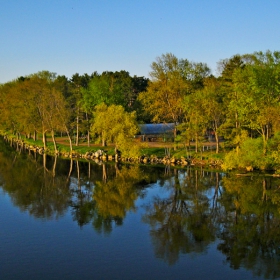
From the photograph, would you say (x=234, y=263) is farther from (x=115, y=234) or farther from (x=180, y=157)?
(x=180, y=157)

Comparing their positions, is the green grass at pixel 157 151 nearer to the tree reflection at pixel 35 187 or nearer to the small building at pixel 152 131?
the tree reflection at pixel 35 187

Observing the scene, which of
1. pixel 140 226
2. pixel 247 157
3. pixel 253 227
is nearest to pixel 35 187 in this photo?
pixel 140 226

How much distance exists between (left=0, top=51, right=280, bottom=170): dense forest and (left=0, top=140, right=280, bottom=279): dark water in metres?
6.30

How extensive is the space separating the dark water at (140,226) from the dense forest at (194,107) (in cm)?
630

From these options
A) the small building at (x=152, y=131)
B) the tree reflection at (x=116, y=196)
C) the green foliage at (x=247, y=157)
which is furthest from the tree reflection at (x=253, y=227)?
the small building at (x=152, y=131)

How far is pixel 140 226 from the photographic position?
31062 mm

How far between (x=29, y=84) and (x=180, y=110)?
127ft

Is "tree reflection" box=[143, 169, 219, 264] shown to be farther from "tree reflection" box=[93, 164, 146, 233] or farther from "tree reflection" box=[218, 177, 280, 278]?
"tree reflection" box=[93, 164, 146, 233]

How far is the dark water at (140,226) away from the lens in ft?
77.7

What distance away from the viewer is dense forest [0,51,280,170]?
51500mm

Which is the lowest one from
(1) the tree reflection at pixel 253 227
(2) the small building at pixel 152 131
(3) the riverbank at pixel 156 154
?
(1) the tree reflection at pixel 253 227

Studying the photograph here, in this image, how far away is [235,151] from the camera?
53.5 meters

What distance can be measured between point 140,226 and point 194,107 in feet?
103

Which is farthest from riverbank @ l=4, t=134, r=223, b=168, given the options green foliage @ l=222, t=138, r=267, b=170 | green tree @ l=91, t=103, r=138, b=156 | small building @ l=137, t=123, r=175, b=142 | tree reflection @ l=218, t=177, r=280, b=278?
tree reflection @ l=218, t=177, r=280, b=278
